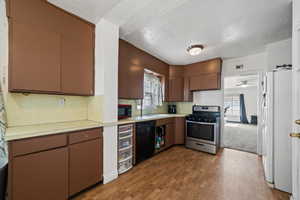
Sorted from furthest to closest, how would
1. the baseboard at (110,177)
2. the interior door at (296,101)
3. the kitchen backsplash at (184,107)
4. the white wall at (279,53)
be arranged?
the kitchen backsplash at (184,107)
the white wall at (279,53)
the baseboard at (110,177)
the interior door at (296,101)

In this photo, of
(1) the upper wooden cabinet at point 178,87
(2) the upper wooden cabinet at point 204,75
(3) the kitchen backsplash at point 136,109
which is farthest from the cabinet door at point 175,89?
(3) the kitchen backsplash at point 136,109

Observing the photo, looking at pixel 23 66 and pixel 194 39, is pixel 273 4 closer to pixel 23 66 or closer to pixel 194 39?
pixel 194 39

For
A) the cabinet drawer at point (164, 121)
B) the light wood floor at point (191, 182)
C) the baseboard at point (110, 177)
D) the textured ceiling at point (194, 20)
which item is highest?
the textured ceiling at point (194, 20)

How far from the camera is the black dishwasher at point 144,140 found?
2629mm

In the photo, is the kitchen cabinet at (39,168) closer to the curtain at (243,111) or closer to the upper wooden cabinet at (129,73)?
the upper wooden cabinet at (129,73)

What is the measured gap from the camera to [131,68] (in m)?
2.83

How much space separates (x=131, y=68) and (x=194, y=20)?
4.78 feet

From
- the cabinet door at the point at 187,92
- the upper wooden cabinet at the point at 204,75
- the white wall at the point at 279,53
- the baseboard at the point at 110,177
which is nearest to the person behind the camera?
the baseboard at the point at 110,177

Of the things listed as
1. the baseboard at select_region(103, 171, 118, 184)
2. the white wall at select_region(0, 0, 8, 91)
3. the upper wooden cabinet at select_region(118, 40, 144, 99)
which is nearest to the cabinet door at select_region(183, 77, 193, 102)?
the upper wooden cabinet at select_region(118, 40, 144, 99)

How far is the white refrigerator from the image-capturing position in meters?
1.88

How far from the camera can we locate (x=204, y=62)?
12.9 feet

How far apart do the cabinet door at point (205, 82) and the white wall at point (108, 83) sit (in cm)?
272

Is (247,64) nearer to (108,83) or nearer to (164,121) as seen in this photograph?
(164,121)

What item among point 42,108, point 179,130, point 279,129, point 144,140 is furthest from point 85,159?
point 279,129
